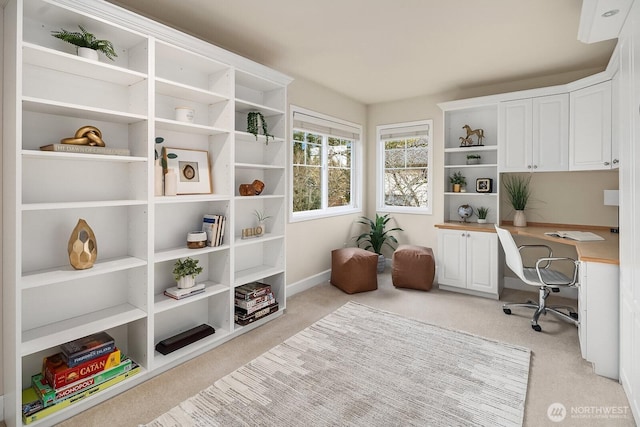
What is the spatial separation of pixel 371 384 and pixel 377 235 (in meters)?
3.00

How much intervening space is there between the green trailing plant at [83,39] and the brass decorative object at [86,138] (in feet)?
1.63

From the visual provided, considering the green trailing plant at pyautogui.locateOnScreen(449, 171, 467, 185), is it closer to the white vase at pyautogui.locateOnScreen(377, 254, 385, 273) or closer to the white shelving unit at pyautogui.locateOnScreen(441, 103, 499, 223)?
the white shelving unit at pyautogui.locateOnScreen(441, 103, 499, 223)

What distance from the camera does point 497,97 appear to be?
12.9ft

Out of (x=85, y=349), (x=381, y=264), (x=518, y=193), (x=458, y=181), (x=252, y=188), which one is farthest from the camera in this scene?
(x=381, y=264)

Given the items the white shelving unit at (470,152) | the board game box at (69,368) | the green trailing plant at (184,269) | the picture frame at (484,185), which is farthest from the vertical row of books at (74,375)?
the picture frame at (484,185)

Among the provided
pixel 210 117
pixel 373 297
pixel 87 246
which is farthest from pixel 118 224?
pixel 373 297

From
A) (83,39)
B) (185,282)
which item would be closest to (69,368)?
(185,282)

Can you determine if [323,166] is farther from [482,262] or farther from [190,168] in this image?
[482,262]

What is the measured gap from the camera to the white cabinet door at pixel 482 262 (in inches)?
151

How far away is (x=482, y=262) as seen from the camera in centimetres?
392

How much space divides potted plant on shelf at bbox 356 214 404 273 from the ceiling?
79.8 inches

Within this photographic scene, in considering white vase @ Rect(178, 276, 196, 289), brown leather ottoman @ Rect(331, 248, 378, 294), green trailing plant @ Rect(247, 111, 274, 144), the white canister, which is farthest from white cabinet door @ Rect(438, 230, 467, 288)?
the white canister

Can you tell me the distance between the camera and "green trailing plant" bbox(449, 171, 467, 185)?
175 inches

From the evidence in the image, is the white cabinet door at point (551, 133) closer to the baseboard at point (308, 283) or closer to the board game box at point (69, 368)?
the baseboard at point (308, 283)
